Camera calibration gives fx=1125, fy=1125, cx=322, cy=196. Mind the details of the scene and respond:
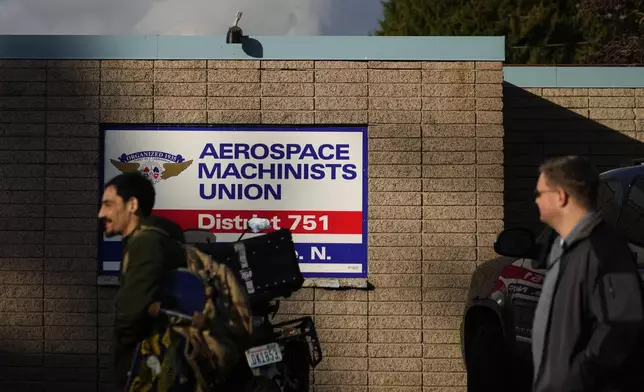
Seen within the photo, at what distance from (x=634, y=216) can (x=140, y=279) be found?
10.4 ft

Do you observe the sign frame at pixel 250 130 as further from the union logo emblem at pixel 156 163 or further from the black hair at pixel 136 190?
the black hair at pixel 136 190

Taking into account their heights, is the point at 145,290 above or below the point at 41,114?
below

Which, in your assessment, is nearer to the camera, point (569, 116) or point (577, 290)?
point (577, 290)

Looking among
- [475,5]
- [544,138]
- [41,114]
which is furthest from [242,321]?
[475,5]

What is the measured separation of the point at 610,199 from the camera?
279 inches

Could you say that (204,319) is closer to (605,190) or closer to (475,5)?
(605,190)

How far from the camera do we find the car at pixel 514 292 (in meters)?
6.93

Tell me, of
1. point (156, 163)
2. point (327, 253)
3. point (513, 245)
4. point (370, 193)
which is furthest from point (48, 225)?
point (513, 245)

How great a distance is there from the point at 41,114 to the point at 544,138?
5.29m

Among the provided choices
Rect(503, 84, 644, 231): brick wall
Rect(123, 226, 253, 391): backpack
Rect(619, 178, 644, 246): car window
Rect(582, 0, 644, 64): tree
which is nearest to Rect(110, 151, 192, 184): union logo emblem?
Rect(503, 84, 644, 231): brick wall

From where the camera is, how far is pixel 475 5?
125 ft

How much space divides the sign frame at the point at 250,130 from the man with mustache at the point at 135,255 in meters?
4.88

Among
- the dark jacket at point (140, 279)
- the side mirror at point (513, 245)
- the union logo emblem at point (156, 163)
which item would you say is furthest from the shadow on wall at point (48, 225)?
the dark jacket at point (140, 279)

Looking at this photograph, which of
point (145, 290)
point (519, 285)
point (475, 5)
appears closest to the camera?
point (145, 290)
